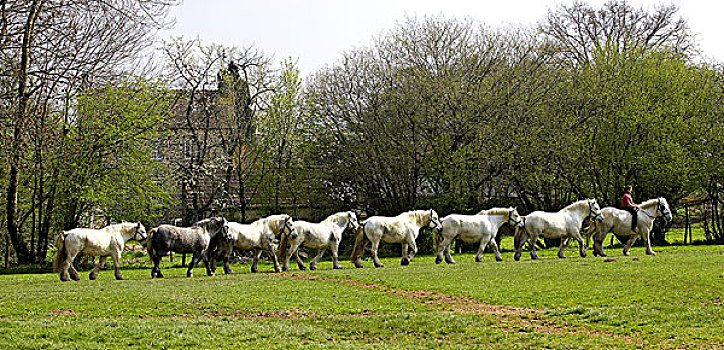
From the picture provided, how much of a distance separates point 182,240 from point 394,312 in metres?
11.6

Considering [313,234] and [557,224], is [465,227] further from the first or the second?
[313,234]

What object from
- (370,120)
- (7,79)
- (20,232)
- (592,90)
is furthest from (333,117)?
Result: (7,79)

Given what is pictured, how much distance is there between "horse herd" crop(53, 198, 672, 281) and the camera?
23453 mm

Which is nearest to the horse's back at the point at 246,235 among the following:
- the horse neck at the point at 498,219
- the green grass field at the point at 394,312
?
the green grass field at the point at 394,312

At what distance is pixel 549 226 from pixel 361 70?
1515 cm

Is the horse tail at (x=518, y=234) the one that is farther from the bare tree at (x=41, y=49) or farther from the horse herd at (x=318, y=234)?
the bare tree at (x=41, y=49)

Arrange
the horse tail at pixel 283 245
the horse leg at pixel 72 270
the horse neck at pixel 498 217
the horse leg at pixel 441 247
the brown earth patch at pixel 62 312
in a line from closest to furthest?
the brown earth patch at pixel 62 312 → the horse leg at pixel 72 270 → the horse tail at pixel 283 245 → the horse leg at pixel 441 247 → the horse neck at pixel 498 217

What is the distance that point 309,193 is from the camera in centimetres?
3984

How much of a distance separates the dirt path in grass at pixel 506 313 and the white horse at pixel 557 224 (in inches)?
412

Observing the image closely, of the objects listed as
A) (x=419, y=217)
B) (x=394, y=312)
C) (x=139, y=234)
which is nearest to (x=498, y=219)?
(x=419, y=217)

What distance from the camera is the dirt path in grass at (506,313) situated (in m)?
11.3

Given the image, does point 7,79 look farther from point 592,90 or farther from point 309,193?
point 592,90

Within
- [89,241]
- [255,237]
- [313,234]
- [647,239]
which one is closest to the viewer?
[89,241]

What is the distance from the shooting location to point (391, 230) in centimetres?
2625
